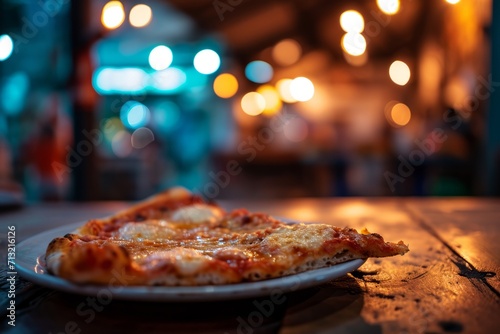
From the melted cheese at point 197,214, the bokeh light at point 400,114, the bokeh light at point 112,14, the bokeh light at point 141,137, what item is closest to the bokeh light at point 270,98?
the bokeh light at point 141,137

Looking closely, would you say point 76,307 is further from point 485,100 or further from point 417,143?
point 417,143

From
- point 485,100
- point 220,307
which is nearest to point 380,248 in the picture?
point 220,307

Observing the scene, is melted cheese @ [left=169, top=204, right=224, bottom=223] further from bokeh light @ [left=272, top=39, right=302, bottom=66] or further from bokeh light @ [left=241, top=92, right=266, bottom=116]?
bokeh light @ [left=241, top=92, right=266, bottom=116]

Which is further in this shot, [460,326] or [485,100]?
[485,100]

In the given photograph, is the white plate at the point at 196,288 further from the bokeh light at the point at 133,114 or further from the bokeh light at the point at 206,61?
the bokeh light at the point at 133,114

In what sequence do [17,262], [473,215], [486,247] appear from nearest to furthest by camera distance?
1. [17,262]
2. [486,247]
3. [473,215]

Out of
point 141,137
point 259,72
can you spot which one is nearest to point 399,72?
point 259,72

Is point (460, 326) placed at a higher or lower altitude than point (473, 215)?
higher

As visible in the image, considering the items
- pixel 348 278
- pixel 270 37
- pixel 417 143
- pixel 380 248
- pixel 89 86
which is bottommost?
pixel 417 143
